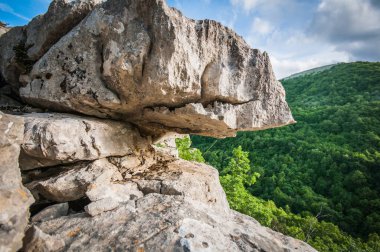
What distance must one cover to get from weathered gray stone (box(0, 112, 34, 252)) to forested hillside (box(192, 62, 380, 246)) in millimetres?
26127

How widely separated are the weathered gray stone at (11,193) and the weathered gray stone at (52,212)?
1.57 m

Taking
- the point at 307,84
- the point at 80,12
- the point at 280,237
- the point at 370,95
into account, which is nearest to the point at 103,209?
the point at 280,237

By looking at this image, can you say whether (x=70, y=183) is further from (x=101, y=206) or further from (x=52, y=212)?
(x=101, y=206)

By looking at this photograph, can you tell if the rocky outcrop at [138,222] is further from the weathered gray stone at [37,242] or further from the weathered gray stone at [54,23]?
the weathered gray stone at [54,23]

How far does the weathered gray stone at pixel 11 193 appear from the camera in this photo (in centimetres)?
→ 234

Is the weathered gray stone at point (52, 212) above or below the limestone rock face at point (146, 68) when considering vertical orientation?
below

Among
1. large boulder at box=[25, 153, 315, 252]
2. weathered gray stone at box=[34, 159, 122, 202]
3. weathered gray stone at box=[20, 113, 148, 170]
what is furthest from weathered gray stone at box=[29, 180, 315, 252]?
weathered gray stone at box=[20, 113, 148, 170]

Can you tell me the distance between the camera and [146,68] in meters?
4.66

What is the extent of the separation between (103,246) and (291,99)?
81803mm

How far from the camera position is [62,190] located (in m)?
4.46

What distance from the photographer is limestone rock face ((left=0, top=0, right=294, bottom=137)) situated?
461 centimetres

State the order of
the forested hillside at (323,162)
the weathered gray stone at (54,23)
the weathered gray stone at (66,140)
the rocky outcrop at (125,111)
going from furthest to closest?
1. the forested hillside at (323,162)
2. the weathered gray stone at (54,23)
3. the weathered gray stone at (66,140)
4. the rocky outcrop at (125,111)

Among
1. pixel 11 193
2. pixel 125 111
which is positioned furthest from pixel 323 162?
pixel 11 193

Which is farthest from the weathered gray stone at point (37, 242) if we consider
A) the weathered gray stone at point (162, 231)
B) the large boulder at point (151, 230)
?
the weathered gray stone at point (162, 231)
